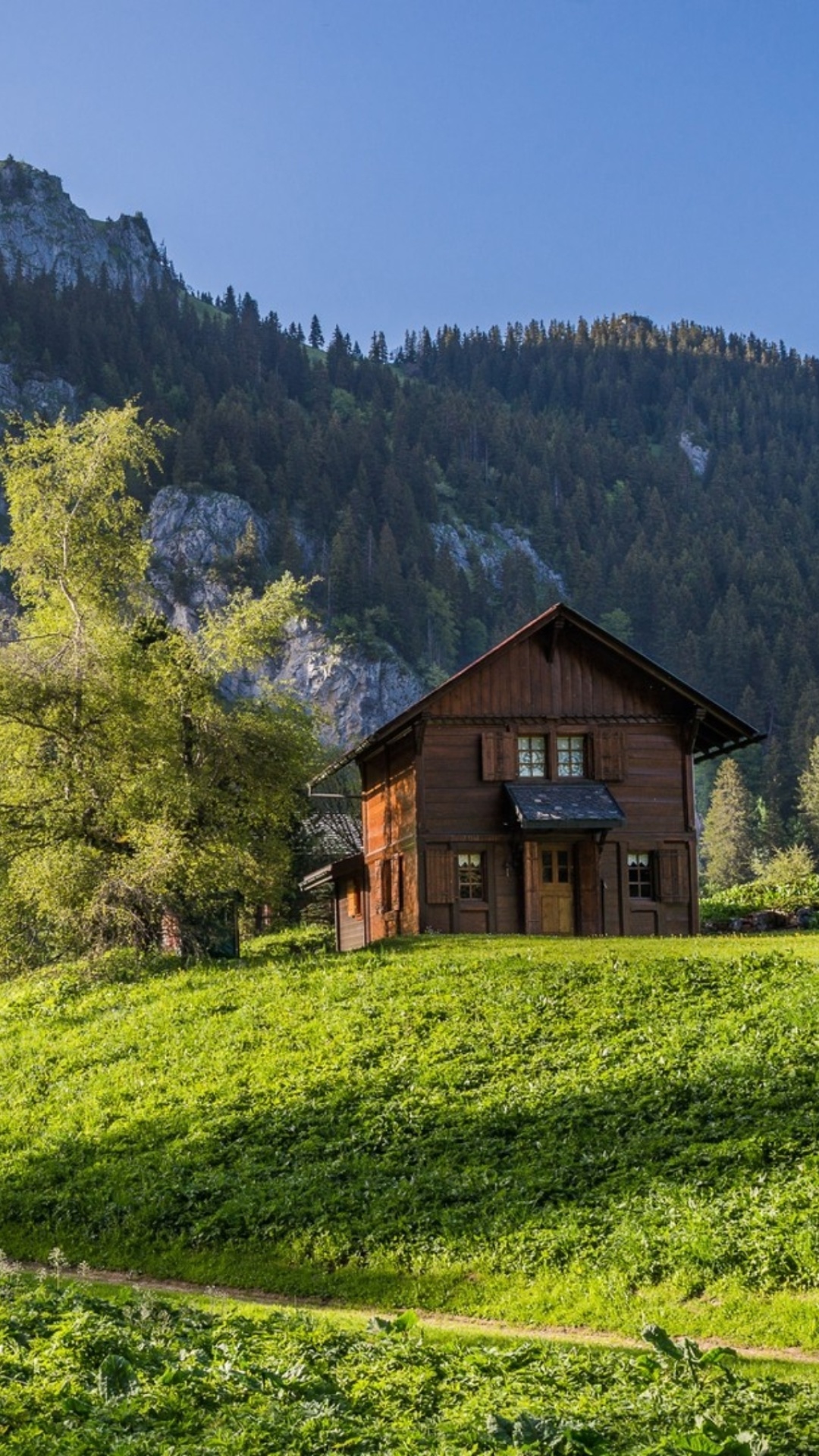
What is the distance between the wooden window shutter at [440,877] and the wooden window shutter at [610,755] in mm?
4900

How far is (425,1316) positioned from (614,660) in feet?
86.4

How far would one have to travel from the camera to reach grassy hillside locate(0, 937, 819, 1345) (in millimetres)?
15320

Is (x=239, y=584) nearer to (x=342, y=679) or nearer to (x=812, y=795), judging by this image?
Result: (x=342, y=679)

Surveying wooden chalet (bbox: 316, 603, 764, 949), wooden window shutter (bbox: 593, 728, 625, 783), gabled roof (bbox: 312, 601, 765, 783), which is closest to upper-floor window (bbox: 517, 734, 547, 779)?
wooden chalet (bbox: 316, 603, 764, 949)

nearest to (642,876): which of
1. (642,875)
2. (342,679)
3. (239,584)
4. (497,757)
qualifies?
(642,875)

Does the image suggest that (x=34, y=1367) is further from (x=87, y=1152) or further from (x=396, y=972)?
(x=396, y=972)

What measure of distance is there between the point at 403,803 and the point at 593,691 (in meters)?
6.37

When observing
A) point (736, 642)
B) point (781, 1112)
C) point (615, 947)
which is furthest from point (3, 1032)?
point (736, 642)

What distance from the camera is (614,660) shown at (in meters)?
39.2

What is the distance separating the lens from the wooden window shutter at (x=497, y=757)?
37.8 meters

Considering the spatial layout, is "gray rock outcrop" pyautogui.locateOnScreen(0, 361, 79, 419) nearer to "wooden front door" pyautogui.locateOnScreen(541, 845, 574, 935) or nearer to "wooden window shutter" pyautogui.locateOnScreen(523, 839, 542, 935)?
"wooden front door" pyautogui.locateOnScreen(541, 845, 574, 935)

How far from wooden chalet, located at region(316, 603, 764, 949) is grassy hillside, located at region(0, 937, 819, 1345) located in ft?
28.5

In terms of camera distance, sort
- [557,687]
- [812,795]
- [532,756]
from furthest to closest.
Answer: [812,795], [557,687], [532,756]

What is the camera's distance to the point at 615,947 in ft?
97.1
